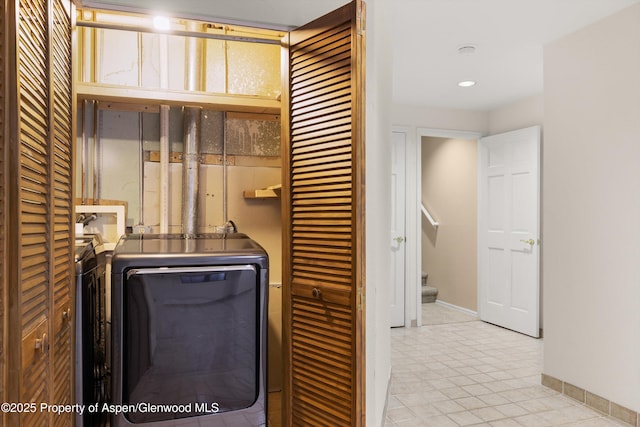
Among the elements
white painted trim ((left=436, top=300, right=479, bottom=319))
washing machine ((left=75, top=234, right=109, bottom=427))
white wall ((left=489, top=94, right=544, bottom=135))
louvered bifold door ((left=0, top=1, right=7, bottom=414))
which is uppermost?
white wall ((left=489, top=94, right=544, bottom=135))

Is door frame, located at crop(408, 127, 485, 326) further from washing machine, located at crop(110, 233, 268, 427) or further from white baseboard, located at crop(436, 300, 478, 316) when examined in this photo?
washing machine, located at crop(110, 233, 268, 427)

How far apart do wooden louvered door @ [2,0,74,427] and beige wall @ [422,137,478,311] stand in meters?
4.57

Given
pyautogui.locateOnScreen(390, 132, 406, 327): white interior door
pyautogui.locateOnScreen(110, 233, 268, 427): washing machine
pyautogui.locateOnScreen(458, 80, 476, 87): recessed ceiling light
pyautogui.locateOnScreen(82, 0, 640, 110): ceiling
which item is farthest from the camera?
pyautogui.locateOnScreen(390, 132, 406, 327): white interior door

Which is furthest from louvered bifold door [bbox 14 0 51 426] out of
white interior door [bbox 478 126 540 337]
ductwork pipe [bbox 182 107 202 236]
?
white interior door [bbox 478 126 540 337]

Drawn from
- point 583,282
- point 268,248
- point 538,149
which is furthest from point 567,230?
point 268,248

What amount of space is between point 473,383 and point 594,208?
1.43m

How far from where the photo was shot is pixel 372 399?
1.85m

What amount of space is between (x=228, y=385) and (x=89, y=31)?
2032 mm

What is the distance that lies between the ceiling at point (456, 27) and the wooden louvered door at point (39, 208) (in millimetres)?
545

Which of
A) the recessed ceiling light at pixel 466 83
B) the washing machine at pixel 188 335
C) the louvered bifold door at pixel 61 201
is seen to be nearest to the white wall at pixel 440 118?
the recessed ceiling light at pixel 466 83

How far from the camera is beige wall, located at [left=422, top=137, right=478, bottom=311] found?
207 inches

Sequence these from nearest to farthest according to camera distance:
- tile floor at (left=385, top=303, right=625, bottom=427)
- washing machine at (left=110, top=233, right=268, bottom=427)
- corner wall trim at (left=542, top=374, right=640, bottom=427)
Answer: washing machine at (left=110, top=233, right=268, bottom=427), corner wall trim at (left=542, top=374, right=640, bottom=427), tile floor at (left=385, top=303, right=625, bottom=427)

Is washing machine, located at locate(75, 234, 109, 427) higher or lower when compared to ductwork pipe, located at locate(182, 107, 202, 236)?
lower

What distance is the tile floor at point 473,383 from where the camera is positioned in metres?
2.55
